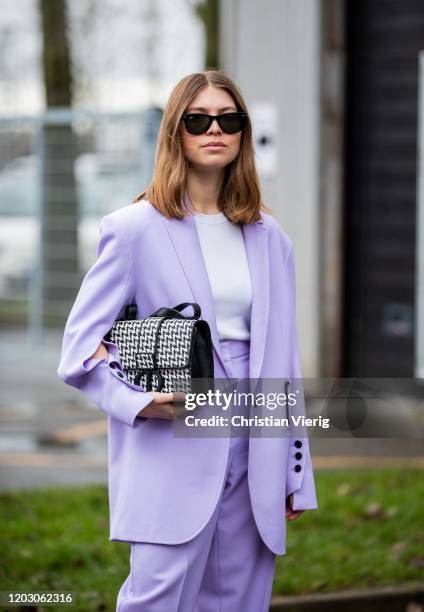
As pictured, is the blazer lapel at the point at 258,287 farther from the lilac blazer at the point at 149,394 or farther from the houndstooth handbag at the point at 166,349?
the houndstooth handbag at the point at 166,349

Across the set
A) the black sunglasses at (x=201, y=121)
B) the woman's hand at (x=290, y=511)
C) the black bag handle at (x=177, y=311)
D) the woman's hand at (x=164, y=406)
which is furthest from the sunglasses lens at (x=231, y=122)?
the woman's hand at (x=290, y=511)

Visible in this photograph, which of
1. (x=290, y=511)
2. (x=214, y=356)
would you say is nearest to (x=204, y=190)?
(x=214, y=356)

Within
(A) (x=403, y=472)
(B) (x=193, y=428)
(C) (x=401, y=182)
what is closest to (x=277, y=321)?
(B) (x=193, y=428)

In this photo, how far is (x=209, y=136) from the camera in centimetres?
309

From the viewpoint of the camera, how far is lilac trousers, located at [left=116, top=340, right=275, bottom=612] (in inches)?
118

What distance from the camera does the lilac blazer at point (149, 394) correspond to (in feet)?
9.78

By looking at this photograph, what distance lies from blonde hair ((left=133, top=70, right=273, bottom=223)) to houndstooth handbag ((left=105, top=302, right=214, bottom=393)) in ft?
1.06

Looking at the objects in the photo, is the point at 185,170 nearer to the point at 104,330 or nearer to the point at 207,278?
the point at 207,278

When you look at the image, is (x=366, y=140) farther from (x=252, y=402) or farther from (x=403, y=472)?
(x=252, y=402)

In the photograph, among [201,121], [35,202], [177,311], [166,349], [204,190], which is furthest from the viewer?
[35,202]

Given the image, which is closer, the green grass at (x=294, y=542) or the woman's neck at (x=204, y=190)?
the woman's neck at (x=204, y=190)

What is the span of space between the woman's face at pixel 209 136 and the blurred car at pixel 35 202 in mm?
5978

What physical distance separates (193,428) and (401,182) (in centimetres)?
699

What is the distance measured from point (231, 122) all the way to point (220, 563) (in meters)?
1.23
